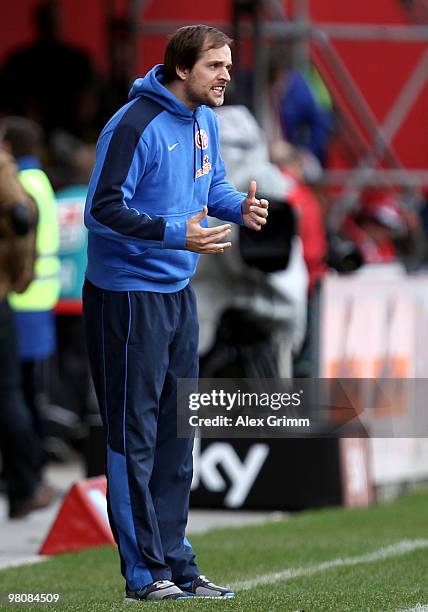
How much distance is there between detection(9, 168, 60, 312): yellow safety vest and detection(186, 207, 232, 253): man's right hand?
4.05 meters

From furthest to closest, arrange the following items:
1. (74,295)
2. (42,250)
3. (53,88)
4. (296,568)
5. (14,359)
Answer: (53,88) < (74,295) < (42,250) < (14,359) < (296,568)

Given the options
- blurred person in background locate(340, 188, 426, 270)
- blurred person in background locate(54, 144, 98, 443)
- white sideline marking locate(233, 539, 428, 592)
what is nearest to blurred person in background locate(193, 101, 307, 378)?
blurred person in background locate(54, 144, 98, 443)

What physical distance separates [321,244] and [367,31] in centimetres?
389

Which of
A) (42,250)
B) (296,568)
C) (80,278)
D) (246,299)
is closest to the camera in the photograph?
(296,568)

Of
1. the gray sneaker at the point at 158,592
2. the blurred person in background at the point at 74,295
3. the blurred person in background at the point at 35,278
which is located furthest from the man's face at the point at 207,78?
the blurred person in background at the point at 74,295

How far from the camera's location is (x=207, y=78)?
5.83m

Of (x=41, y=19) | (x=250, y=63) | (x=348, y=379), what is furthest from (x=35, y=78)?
(x=348, y=379)

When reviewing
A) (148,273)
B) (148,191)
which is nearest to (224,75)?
(148,191)

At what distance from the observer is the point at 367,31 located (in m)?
14.5

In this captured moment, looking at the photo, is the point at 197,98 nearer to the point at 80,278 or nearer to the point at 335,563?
the point at 335,563

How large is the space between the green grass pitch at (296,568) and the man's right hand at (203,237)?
1157mm

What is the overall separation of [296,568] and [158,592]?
4.57 feet

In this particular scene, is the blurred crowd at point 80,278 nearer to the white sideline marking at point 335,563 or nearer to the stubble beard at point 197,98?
the white sideline marking at point 335,563

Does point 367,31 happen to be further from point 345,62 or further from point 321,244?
point 321,244
